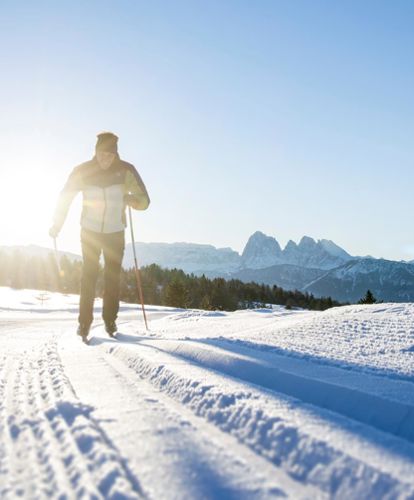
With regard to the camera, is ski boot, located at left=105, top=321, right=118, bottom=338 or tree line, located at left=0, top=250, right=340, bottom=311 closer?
ski boot, located at left=105, top=321, right=118, bottom=338

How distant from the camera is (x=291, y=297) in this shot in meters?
115

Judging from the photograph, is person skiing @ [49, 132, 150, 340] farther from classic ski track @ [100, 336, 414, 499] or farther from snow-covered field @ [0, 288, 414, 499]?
classic ski track @ [100, 336, 414, 499]

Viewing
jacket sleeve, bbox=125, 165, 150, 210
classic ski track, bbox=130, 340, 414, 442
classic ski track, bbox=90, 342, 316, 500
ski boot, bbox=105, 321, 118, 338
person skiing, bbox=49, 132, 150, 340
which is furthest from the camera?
jacket sleeve, bbox=125, 165, 150, 210

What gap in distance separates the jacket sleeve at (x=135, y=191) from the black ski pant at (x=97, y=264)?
1.59 feet

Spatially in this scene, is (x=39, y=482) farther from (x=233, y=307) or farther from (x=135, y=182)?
(x=233, y=307)

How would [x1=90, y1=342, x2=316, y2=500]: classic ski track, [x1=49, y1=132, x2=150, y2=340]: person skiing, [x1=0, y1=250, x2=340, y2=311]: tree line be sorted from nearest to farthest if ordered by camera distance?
[x1=90, y1=342, x2=316, y2=500]: classic ski track, [x1=49, y1=132, x2=150, y2=340]: person skiing, [x1=0, y1=250, x2=340, y2=311]: tree line

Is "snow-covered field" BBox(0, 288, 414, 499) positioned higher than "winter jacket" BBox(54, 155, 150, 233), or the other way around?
"winter jacket" BBox(54, 155, 150, 233)

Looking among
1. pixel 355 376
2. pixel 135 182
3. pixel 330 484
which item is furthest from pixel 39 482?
pixel 135 182

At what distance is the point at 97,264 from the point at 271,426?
4.57 metres

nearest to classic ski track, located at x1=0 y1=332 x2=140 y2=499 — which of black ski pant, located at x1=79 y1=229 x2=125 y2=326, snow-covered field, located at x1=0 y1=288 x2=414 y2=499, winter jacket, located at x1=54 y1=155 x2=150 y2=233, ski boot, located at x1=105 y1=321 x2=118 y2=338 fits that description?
snow-covered field, located at x1=0 y1=288 x2=414 y2=499

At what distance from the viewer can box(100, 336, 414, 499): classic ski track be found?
4.04 feet

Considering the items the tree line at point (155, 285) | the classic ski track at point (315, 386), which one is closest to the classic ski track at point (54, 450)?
the classic ski track at point (315, 386)

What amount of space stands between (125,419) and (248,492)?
781 mm

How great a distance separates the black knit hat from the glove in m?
1.32
